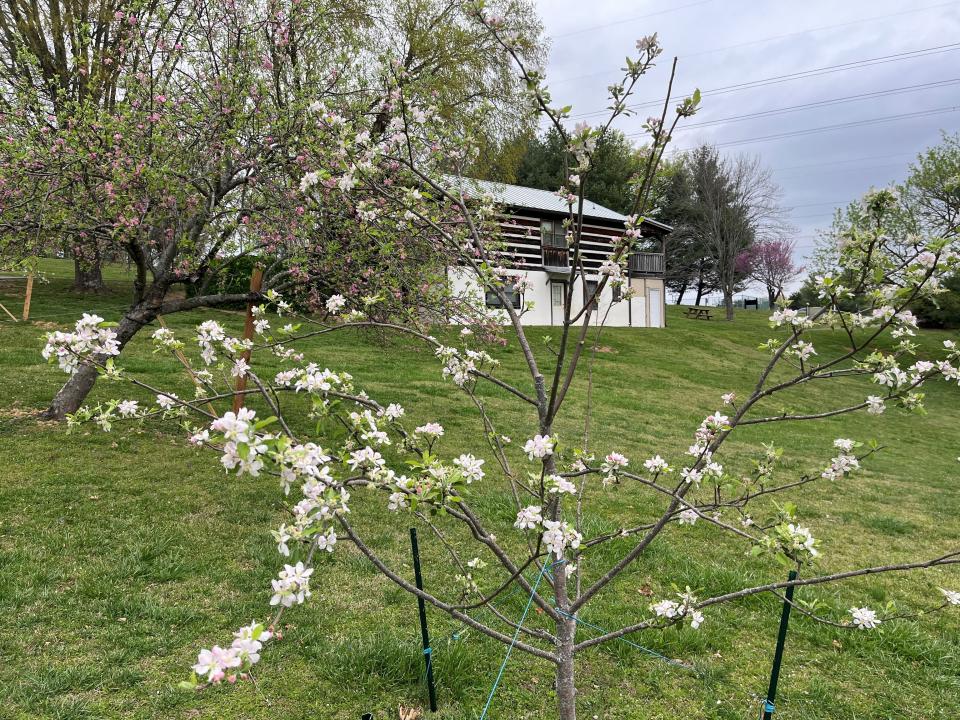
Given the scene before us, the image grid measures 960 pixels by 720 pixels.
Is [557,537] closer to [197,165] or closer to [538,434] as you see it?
[538,434]

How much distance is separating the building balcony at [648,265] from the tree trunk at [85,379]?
2486cm

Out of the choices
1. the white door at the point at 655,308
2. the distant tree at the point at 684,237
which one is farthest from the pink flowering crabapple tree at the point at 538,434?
the distant tree at the point at 684,237

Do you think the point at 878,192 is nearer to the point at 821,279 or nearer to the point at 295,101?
the point at 821,279

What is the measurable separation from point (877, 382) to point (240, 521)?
189 inches

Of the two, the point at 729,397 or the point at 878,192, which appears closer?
the point at 878,192

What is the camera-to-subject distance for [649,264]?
2867 centimetres

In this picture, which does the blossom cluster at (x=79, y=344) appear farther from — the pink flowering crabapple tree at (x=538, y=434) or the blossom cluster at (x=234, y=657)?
the blossom cluster at (x=234, y=657)

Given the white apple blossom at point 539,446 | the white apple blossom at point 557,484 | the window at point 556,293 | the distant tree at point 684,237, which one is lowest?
the white apple blossom at point 557,484

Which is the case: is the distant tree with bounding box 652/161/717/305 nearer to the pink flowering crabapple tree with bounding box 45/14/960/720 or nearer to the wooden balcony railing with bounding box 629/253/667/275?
the wooden balcony railing with bounding box 629/253/667/275

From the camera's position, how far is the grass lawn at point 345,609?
9.77ft

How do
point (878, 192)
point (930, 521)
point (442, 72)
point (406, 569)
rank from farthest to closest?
1. point (442, 72)
2. point (930, 521)
3. point (406, 569)
4. point (878, 192)

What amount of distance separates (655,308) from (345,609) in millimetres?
27512

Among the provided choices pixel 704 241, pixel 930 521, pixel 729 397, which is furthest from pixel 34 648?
pixel 704 241

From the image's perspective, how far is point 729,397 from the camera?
2.68 meters
